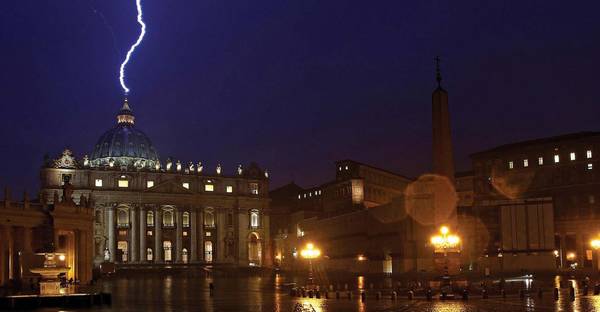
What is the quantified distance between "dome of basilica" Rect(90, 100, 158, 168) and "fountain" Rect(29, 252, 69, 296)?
87887mm

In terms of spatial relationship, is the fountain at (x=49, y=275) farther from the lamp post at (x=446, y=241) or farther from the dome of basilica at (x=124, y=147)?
the dome of basilica at (x=124, y=147)

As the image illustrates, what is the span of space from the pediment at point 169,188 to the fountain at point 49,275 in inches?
2914

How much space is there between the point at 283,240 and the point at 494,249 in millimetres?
47354

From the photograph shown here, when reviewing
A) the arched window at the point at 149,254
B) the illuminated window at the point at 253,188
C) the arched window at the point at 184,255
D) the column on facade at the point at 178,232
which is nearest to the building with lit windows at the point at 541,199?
the illuminated window at the point at 253,188

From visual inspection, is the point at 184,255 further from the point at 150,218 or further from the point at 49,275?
the point at 49,275

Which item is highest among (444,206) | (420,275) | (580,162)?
(580,162)

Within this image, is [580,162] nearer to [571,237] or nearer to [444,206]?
[571,237]

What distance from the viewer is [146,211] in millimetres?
107812

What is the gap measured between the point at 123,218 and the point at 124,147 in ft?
68.8

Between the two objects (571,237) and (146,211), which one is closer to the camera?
(571,237)

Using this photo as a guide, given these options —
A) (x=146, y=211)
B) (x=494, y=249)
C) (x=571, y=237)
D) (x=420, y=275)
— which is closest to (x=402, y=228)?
(x=494, y=249)

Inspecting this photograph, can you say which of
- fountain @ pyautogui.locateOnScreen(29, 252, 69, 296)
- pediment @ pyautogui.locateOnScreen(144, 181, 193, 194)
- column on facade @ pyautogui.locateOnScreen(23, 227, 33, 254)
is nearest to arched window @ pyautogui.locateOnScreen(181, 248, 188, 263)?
pediment @ pyautogui.locateOnScreen(144, 181, 193, 194)

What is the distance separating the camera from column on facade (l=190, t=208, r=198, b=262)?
11044cm

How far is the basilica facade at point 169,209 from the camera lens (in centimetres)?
10388
